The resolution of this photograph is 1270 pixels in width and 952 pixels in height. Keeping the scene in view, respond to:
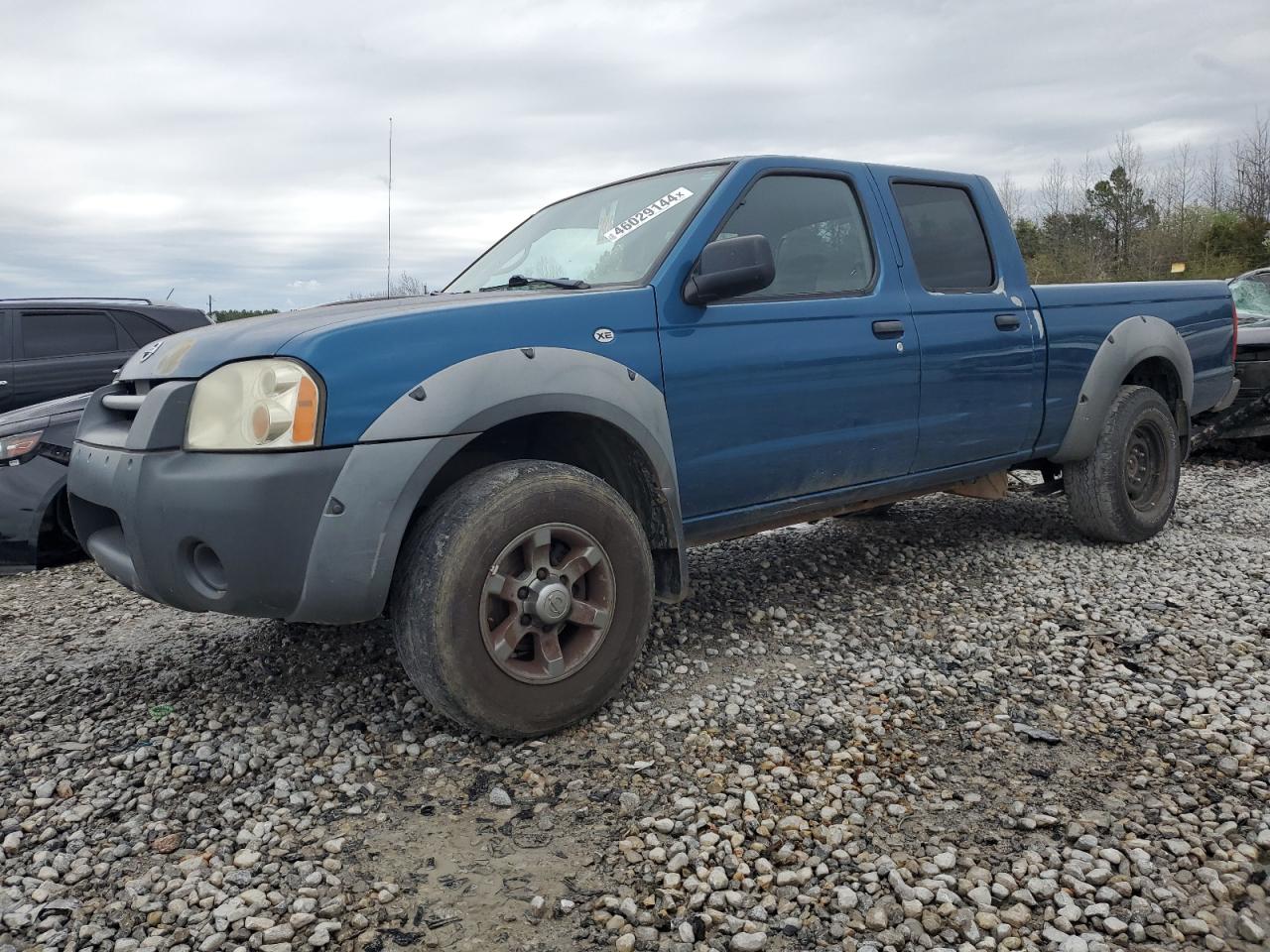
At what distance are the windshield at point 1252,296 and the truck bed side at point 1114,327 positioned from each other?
3.84 meters

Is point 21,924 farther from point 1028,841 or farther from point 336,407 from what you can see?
point 1028,841

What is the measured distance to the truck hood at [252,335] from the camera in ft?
8.86

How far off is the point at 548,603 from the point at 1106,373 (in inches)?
139

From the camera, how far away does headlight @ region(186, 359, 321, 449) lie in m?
2.56

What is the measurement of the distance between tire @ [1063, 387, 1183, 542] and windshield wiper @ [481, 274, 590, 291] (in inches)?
121

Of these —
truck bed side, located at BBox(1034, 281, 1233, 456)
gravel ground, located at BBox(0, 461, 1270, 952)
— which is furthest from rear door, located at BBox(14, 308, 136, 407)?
truck bed side, located at BBox(1034, 281, 1233, 456)

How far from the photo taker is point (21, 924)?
2.12 metres

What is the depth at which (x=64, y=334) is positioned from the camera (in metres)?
7.85

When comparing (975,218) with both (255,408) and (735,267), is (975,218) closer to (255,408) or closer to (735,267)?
(735,267)

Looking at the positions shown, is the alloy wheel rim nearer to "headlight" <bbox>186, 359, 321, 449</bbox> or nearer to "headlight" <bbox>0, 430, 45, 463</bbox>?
"headlight" <bbox>186, 359, 321, 449</bbox>

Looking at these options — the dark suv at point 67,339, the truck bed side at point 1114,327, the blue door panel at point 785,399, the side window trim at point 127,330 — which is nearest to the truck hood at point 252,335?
the blue door panel at point 785,399

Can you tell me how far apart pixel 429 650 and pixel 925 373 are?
2.44m

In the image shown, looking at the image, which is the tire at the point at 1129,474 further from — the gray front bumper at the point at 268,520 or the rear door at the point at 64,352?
the rear door at the point at 64,352

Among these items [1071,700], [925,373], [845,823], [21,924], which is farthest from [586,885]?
A: [925,373]
